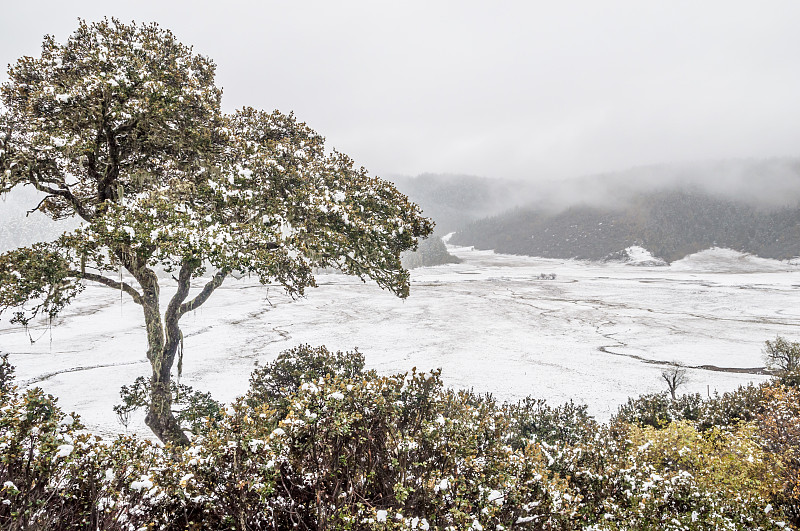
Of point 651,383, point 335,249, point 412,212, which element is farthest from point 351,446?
point 651,383

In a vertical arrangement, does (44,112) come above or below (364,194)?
above

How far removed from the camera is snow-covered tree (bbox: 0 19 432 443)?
297 inches

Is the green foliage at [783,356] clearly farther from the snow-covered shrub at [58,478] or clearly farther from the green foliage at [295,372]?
the snow-covered shrub at [58,478]

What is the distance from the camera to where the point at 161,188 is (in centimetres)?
892

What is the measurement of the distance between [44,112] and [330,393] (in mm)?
9361

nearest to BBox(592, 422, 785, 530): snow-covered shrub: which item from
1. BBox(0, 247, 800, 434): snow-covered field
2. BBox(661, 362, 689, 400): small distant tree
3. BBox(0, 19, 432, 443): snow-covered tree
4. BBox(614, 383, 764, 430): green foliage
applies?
BBox(614, 383, 764, 430): green foliage

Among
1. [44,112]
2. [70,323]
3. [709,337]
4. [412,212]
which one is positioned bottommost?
[709,337]

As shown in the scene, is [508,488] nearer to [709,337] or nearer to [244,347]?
[244,347]

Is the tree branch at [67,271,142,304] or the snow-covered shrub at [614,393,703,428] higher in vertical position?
the tree branch at [67,271,142,304]

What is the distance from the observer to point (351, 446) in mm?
5578

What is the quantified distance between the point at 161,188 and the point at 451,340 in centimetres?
3070

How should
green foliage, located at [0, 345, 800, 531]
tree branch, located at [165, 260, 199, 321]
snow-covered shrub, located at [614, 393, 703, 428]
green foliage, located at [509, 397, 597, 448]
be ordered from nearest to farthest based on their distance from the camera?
green foliage, located at [0, 345, 800, 531] < tree branch, located at [165, 260, 199, 321] < green foliage, located at [509, 397, 597, 448] < snow-covered shrub, located at [614, 393, 703, 428]

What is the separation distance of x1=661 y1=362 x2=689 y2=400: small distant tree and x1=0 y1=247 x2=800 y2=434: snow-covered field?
2.09 ft

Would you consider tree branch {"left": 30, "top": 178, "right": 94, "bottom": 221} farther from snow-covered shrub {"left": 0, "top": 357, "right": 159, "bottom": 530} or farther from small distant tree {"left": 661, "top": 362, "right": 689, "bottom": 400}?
small distant tree {"left": 661, "top": 362, "right": 689, "bottom": 400}
